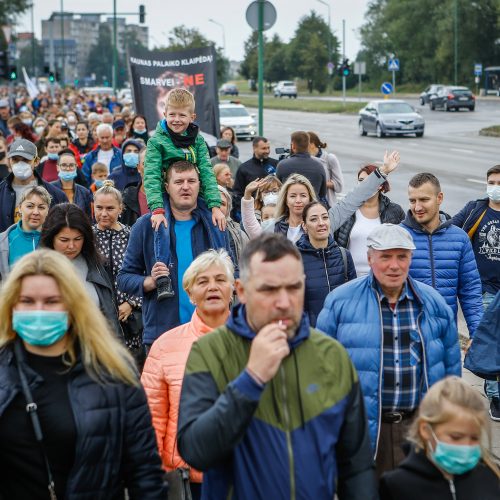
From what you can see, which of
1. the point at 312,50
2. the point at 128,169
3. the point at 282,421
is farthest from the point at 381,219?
the point at 312,50

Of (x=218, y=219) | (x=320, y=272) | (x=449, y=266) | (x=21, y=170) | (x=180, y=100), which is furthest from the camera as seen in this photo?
(x=21, y=170)

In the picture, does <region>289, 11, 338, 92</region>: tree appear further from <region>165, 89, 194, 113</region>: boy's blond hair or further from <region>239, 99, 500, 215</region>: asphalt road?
<region>165, 89, 194, 113</region>: boy's blond hair

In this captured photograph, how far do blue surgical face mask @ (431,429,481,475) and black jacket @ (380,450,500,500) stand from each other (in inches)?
2.8

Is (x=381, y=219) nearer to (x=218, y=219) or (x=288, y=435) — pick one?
(x=218, y=219)

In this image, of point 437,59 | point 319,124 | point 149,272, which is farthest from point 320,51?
point 149,272

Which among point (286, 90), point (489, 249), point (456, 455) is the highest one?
point (286, 90)

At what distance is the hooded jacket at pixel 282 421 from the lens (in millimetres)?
3184

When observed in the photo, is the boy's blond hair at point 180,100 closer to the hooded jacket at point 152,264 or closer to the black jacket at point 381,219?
the hooded jacket at point 152,264

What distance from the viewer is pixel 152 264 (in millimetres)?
6484

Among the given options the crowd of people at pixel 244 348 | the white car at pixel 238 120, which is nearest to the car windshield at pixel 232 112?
the white car at pixel 238 120

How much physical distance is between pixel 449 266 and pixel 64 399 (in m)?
3.49

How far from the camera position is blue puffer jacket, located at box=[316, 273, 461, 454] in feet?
15.4

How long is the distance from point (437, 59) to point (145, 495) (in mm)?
91186

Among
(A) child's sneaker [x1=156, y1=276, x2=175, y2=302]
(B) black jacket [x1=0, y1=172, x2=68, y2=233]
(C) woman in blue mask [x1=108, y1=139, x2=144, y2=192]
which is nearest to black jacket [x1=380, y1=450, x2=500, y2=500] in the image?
(A) child's sneaker [x1=156, y1=276, x2=175, y2=302]
